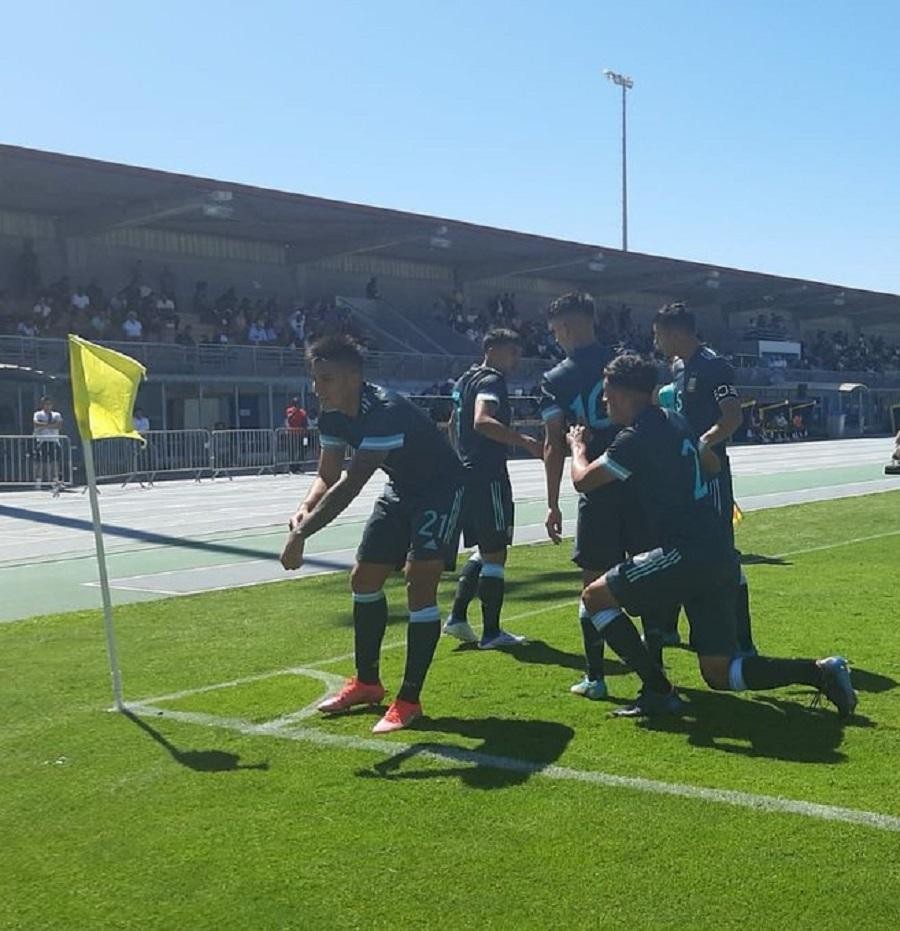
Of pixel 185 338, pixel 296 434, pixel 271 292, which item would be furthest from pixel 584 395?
pixel 271 292

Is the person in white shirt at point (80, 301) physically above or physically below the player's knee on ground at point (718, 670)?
above

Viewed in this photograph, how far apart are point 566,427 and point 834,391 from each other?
53.9 metres

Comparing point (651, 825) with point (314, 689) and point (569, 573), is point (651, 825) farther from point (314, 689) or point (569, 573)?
point (569, 573)

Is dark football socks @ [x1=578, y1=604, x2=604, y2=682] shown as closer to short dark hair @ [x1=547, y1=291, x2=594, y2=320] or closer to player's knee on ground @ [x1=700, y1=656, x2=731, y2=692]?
player's knee on ground @ [x1=700, y1=656, x2=731, y2=692]

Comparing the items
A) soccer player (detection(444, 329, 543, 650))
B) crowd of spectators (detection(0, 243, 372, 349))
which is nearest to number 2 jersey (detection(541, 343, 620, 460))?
soccer player (detection(444, 329, 543, 650))

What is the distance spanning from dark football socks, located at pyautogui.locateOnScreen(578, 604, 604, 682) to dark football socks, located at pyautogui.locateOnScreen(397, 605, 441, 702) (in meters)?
0.75

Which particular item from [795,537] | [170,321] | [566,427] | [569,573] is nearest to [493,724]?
[566,427]

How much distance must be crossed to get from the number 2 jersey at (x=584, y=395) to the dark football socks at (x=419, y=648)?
1.47 meters

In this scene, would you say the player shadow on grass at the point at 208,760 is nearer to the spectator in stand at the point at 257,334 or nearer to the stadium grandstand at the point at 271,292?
the stadium grandstand at the point at 271,292

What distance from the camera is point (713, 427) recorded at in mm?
7090

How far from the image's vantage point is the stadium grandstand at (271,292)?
31.6 m

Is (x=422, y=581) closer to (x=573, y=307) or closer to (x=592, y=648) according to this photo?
(x=592, y=648)

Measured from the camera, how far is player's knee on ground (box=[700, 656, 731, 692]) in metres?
5.50

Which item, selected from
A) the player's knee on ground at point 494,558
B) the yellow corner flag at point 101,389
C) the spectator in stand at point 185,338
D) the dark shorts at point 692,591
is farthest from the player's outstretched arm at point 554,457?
the spectator in stand at point 185,338
